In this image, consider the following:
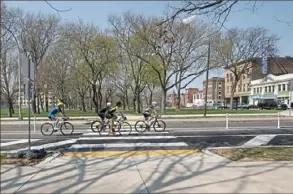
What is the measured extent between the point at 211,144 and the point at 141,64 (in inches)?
1268

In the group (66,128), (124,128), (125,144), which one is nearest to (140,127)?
(124,128)

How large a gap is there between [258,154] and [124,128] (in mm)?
7602

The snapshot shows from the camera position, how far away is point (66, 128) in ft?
49.1

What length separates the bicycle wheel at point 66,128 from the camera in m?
14.8

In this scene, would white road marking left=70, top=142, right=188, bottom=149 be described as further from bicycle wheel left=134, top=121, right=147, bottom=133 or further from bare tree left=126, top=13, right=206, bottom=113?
bare tree left=126, top=13, right=206, bottom=113

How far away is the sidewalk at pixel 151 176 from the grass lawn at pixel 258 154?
592 millimetres

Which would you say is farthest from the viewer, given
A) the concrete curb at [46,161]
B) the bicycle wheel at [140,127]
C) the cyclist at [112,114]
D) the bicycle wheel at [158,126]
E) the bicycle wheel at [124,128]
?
the bicycle wheel at [158,126]

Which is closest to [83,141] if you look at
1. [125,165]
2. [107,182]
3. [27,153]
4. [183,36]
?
[27,153]

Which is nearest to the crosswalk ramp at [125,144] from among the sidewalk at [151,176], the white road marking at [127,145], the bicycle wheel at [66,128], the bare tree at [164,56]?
the white road marking at [127,145]

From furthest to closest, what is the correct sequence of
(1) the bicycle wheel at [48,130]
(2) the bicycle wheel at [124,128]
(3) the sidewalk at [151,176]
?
(2) the bicycle wheel at [124,128]
(1) the bicycle wheel at [48,130]
(3) the sidewalk at [151,176]

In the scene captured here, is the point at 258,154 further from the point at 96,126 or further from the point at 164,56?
the point at 164,56

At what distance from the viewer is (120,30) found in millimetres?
38281

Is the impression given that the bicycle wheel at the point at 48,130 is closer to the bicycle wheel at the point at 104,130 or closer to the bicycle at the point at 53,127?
the bicycle at the point at 53,127

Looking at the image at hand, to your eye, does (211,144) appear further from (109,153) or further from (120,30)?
(120,30)
